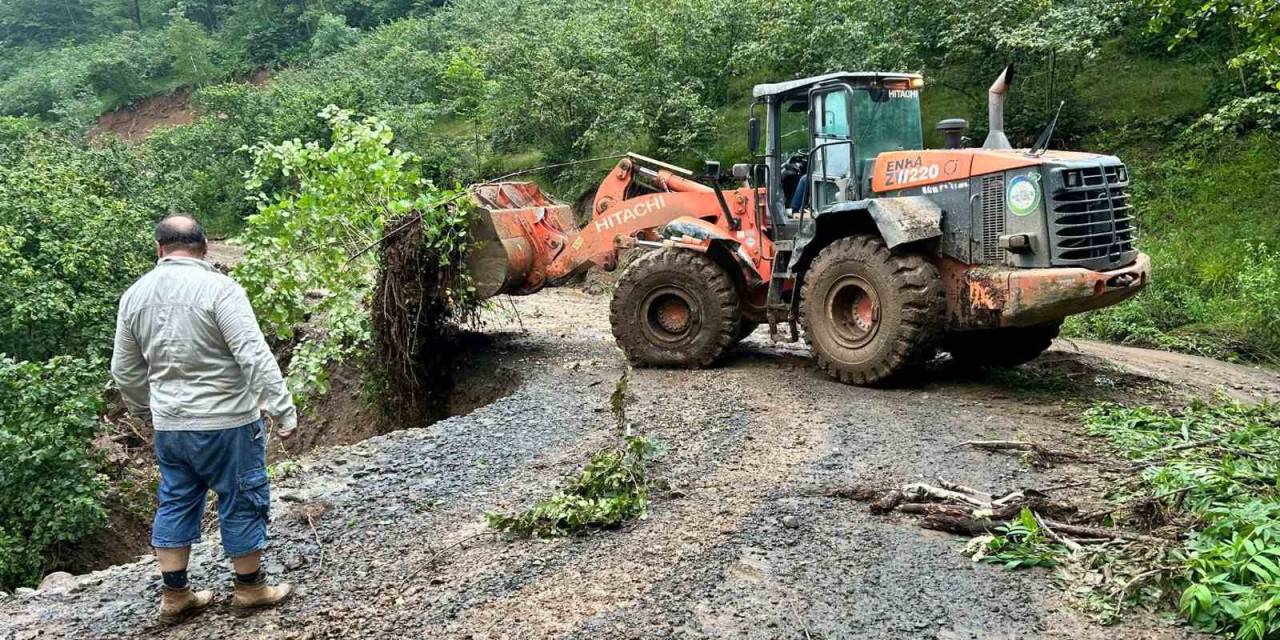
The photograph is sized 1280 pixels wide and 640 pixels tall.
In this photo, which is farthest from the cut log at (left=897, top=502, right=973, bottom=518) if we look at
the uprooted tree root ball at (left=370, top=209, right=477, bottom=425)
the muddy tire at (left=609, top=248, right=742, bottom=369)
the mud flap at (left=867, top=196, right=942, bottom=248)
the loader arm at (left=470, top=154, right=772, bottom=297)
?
the uprooted tree root ball at (left=370, top=209, right=477, bottom=425)

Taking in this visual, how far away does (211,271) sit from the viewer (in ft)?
14.2

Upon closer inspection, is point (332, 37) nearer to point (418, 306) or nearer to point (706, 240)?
point (418, 306)

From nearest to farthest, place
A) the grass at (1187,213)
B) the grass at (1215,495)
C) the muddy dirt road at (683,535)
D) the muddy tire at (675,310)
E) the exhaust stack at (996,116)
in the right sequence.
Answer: the grass at (1215,495), the muddy dirt road at (683,535), the exhaust stack at (996,116), the muddy tire at (675,310), the grass at (1187,213)

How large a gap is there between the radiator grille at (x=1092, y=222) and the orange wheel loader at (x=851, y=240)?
0.05 ft

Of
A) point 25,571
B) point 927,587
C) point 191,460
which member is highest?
point 191,460

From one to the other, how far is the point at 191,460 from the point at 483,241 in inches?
214

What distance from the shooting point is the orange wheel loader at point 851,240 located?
7.08 metres

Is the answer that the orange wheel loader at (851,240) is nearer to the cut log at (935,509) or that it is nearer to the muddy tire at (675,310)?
the muddy tire at (675,310)

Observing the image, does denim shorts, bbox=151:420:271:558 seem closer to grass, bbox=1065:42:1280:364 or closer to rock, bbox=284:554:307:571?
rock, bbox=284:554:307:571

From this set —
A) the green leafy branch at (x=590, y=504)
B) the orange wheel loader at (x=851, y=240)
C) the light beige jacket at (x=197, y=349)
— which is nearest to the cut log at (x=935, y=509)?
the green leafy branch at (x=590, y=504)

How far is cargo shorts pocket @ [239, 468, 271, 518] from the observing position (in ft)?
14.1

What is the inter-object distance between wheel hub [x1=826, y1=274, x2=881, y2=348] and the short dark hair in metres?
5.05

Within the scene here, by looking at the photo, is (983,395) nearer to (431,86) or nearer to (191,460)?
(191,460)

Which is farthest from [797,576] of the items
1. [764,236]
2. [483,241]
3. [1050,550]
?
[483,241]
